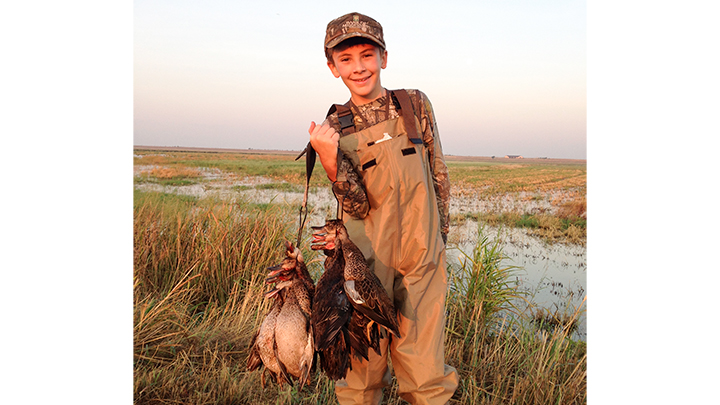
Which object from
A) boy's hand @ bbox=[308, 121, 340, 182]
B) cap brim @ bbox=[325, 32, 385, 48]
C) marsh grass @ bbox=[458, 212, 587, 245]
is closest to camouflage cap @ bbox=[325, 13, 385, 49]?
cap brim @ bbox=[325, 32, 385, 48]

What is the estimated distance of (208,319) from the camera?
396 cm

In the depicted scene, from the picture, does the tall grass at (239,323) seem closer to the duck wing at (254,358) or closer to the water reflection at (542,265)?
the water reflection at (542,265)

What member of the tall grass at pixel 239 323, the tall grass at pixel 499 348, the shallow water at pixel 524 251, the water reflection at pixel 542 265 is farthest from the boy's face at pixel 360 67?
the shallow water at pixel 524 251

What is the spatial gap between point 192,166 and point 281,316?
17106 millimetres

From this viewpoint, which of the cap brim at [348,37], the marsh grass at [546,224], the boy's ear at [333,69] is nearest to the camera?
the cap brim at [348,37]

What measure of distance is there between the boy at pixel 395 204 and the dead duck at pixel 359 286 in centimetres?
29

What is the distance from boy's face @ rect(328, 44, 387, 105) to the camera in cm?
209

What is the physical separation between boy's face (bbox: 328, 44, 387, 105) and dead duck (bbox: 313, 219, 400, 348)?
A: 0.78 metres

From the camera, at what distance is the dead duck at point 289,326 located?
172 cm

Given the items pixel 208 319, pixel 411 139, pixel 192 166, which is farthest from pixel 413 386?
pixel 192 166

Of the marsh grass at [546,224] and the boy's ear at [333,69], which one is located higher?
the boy's ear at [333,69]

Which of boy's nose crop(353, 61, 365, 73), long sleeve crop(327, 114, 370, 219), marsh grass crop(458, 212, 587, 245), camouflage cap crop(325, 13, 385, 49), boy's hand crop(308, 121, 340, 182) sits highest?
camouflage cap crop(325, 13, 385, 49)

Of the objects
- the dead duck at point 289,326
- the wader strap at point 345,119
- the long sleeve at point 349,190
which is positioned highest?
the wader strap at point 345,119

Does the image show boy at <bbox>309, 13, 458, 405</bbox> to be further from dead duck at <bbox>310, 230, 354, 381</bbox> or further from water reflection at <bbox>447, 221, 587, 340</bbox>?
water reflection at <bbox>447, 221, 587, 340</bbox>
